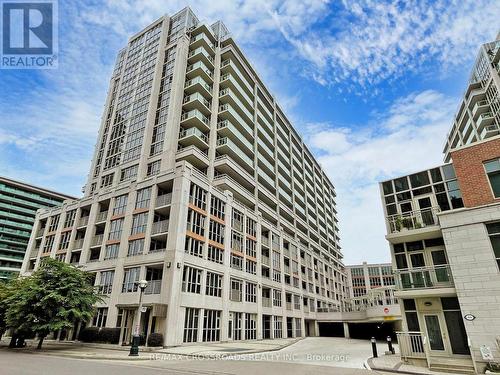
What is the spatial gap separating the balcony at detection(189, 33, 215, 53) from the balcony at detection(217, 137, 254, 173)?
1644cm

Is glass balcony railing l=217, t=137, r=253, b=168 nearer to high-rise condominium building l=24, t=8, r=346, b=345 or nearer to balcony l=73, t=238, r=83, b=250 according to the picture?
high-rise condominium building l=24, t=8, r=346, b=345

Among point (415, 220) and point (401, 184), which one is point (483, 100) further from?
point (415, 220)

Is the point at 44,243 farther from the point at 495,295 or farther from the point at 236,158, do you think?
the point at 495,295

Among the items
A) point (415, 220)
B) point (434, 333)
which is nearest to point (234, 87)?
point (415, 220)

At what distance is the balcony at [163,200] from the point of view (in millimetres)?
30391

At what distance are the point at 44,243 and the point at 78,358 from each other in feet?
103

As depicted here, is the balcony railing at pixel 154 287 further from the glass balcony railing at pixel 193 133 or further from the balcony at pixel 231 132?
the balcony at pixel 231 132

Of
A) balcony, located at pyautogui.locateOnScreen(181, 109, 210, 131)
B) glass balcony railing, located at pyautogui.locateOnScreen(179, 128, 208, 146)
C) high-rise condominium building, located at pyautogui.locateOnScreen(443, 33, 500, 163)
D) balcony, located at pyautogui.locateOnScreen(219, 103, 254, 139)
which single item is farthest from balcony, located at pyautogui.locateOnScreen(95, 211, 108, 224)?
high-rise condominium building, located at pyautogui.locateOnScreen(443, 33, 500, 163)

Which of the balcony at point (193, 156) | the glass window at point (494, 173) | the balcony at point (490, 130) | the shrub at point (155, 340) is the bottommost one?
the shrub at point (155, 340)

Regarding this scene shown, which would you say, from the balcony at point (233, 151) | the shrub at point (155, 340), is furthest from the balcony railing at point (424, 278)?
the balcony at point (233, 151)

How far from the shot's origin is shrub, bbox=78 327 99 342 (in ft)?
89.7

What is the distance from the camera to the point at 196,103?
42.2 metres

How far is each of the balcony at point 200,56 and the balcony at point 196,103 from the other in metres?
6.98

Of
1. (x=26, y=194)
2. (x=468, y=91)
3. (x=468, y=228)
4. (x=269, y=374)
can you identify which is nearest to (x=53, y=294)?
(x=269, y=374)
